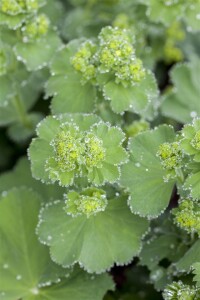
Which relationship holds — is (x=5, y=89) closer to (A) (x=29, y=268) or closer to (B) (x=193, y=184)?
(A) (x=29, y=268)

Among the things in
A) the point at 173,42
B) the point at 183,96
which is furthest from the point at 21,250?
the point at 173,42

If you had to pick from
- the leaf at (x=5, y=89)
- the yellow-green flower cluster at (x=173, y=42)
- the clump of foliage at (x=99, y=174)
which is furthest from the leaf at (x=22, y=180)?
the yellow-green flower cluster at (x=173, y=42)

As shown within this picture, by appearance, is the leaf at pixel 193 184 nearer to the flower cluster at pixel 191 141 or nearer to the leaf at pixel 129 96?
the flower cluster at pixel 191 141

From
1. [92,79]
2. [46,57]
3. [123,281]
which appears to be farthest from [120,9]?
[123,281]

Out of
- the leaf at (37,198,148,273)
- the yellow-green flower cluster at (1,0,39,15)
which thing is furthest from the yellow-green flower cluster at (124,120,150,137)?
the yellow-green flower cluster at (1,0,39,15)

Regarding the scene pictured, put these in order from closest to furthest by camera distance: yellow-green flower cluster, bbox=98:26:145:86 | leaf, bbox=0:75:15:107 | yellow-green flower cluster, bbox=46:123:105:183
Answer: yellow-green flower cluster, bbox=46:123:105:183, yellow-green flower cluster, bbox=98:26:145:86, leaf, bbox=0:75:15:107

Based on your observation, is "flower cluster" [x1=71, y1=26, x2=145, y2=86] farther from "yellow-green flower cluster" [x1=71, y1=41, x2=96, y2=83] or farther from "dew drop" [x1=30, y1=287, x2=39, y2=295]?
"dew drop" [x1=30, y1=287, x2=39, y2=295]

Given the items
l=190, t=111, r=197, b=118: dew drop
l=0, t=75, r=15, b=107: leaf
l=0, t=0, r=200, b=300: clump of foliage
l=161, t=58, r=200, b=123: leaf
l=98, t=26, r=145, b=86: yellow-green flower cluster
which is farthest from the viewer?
l=161, t=58, r=200, b=123: leaf
